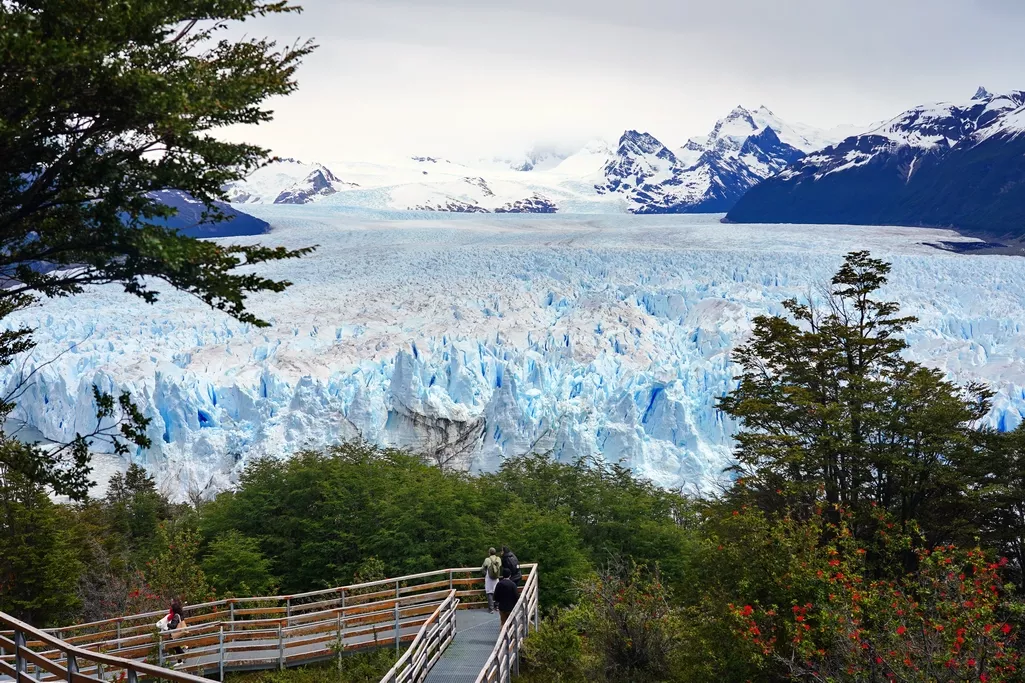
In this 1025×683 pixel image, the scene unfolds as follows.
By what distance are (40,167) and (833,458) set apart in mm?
14116

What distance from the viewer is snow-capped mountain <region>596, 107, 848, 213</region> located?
112938mm

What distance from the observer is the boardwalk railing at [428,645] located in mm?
9586

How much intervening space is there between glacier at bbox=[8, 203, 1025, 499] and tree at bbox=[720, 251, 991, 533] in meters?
9.24

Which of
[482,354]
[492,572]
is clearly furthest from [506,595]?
[482,354]

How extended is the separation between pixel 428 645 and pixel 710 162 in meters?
123

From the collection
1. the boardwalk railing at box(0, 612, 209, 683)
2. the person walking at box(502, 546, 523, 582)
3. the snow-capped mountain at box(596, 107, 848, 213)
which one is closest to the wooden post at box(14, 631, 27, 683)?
the boardwalk railing at box(0, 612, 209, 683)

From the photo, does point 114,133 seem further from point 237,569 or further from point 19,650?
point 237,569

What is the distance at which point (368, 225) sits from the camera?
51.6 meters

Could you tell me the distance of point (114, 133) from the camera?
24.8 ft

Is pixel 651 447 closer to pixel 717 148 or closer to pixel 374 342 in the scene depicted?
pixel 374 342

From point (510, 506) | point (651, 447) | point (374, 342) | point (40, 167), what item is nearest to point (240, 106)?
point (40, 167)

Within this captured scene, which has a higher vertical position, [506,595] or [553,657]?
[506,595]

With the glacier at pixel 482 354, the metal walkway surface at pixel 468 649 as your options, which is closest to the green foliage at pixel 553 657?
the metal walkway surface at pixel 468 649

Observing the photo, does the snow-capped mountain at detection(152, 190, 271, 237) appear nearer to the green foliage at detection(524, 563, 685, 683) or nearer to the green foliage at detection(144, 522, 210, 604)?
the green foliage at detection(144, 522, 210, 604)
